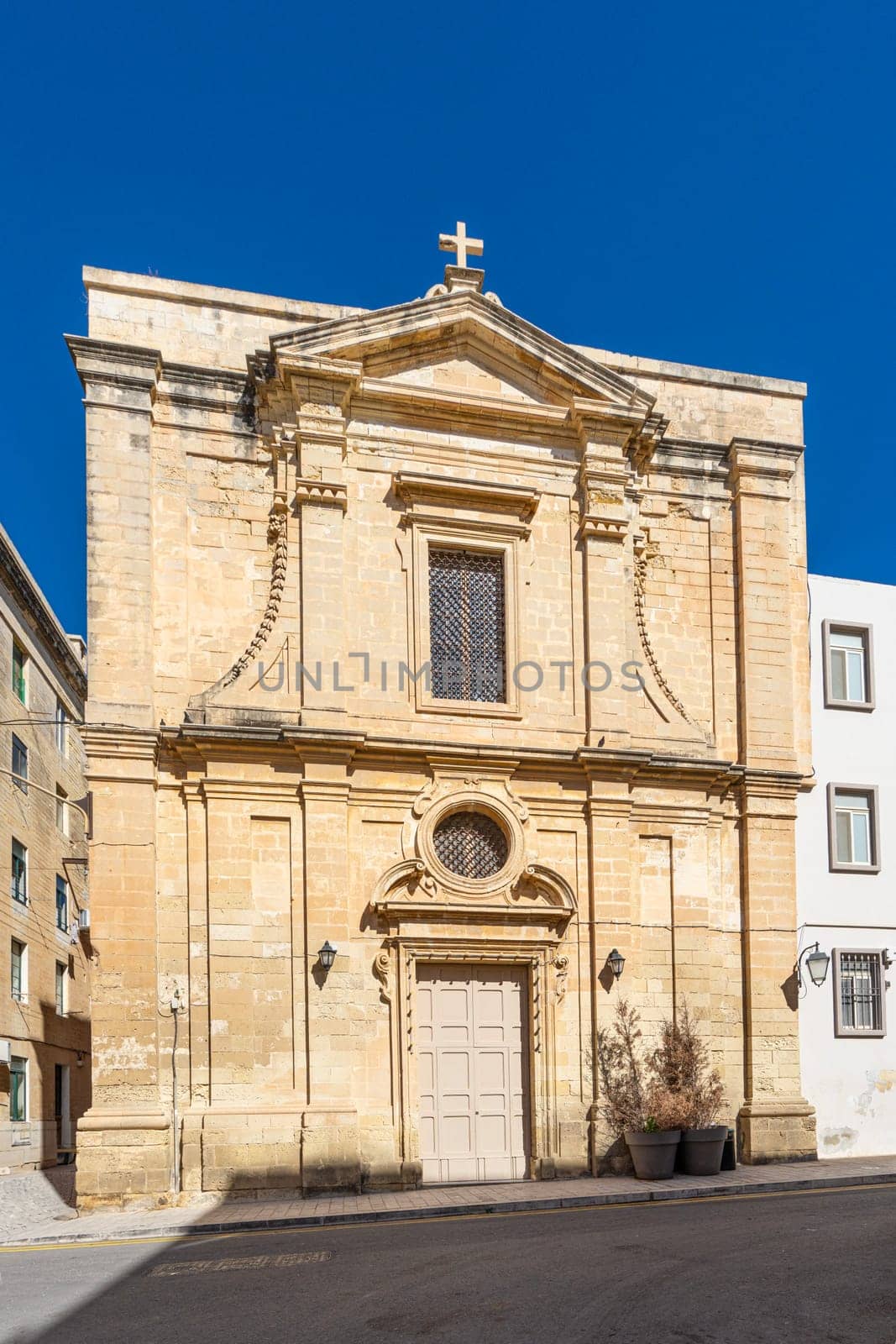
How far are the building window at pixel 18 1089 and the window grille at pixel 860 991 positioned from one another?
15.4 metres

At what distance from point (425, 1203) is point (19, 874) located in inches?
579

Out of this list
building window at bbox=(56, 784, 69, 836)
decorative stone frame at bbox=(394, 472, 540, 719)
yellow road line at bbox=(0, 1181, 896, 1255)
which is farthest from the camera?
building window at bbox=(56, 784, 69, 836)

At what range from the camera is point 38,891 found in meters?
28.1

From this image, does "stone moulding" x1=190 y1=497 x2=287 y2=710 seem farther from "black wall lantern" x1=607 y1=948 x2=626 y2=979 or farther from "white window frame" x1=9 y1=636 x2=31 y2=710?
"white window frame" x1=9 y1=636 x2=31 y2=710

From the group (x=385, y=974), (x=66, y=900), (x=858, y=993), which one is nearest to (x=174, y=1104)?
(x=385, y=974)

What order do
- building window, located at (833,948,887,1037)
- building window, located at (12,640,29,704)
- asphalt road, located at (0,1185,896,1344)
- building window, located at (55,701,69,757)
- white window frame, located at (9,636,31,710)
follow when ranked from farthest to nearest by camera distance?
building window, located at (55,701,69,757)
building window, located at (12,640,29,704)
white window frame, located at (9,636,31,710)
building window, located at (833,948,887,1037)
asphalt road, located at (0,1185,896,1344)

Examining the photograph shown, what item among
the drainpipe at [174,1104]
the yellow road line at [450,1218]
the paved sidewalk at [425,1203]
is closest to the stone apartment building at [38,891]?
the drainpipe at [174,1104]

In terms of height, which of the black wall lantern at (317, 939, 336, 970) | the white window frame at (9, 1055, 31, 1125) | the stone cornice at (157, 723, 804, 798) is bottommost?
the white window frame at (9, 1055, 31, 1125)

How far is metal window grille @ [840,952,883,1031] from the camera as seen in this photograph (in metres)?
19.8

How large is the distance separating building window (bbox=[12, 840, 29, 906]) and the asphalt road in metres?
14.4

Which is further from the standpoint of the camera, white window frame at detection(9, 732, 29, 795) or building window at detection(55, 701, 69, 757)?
building window at detection(55, 701, 69, 757)

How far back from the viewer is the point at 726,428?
821 inches

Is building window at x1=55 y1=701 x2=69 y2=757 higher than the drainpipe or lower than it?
higher

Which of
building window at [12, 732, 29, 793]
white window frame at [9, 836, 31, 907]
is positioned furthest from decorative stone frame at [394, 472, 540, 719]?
white window frame at [9, 836, 31, 907]
